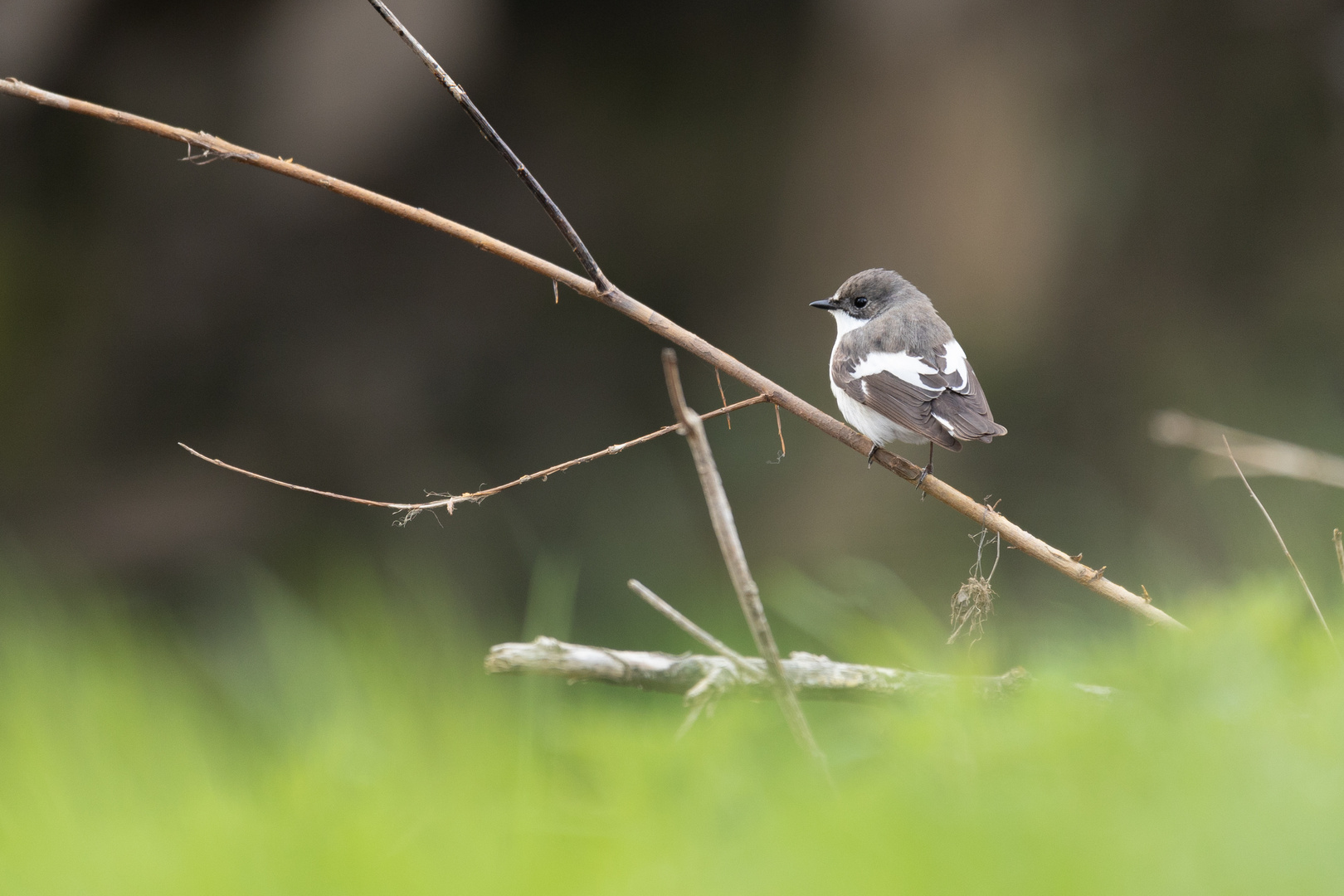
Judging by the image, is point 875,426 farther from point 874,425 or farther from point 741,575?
point 741,575

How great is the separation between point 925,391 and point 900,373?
14 centimetres

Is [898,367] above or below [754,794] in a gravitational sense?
above

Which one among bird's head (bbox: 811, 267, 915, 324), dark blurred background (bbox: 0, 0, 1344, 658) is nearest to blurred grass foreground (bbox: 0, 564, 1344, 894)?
bird's head (bbox: 811, 267, 915, 324)

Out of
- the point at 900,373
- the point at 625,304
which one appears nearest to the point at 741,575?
the point at 625,304

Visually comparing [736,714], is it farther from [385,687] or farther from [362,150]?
[362,150]

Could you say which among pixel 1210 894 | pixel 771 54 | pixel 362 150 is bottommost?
pixel 1210 894

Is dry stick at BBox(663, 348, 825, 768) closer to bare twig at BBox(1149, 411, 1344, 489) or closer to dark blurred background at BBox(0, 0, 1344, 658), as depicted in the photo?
bare twig at BBox(1149, 411, 1344, 489)

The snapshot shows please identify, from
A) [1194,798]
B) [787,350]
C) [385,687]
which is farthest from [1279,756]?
[787,350]

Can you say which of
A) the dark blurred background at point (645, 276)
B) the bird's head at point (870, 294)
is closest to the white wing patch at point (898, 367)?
the bird's head at point (870, 294)

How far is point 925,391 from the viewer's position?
289cm

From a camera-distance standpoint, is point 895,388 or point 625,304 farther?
point 895,388

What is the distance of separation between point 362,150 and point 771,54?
2.11 meters

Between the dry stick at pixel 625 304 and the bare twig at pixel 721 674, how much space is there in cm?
36

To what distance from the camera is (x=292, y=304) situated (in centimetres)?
507
